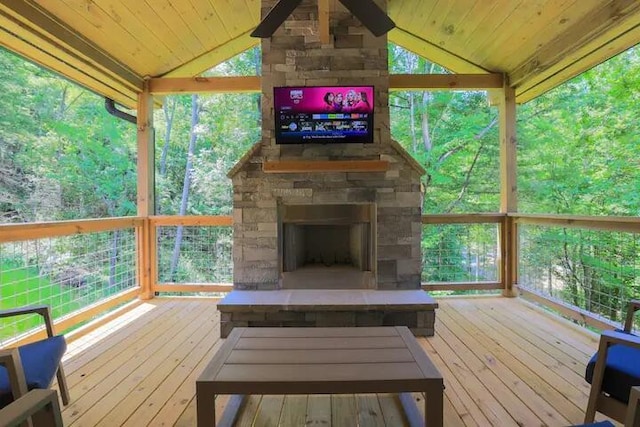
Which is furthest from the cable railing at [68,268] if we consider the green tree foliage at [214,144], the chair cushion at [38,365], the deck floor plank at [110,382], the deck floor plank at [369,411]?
the green tree foliage at [214,144]

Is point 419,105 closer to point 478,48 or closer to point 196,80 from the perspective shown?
point 478,48

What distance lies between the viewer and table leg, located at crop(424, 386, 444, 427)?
1381 millimetres

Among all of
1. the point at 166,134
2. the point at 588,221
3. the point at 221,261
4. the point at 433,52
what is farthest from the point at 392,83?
the point at 166,134

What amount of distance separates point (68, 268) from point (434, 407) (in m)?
3.59

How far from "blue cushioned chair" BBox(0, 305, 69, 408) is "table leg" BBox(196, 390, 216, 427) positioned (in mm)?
630

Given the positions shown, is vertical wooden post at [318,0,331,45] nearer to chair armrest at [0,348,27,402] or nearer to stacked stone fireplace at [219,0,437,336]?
stacked stone fireplace at [219,0,437,336]

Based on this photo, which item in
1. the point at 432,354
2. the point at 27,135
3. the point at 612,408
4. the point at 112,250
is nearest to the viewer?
the point at 612,408

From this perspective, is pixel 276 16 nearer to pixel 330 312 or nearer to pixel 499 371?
pixel 330 312

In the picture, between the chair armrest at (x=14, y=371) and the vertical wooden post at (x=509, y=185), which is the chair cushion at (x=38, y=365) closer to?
the chair armrest at (x=14, y=371)

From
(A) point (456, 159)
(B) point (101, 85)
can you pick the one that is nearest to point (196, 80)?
(B) point (101, 85)

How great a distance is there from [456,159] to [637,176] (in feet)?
9.47

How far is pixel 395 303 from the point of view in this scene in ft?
9.67

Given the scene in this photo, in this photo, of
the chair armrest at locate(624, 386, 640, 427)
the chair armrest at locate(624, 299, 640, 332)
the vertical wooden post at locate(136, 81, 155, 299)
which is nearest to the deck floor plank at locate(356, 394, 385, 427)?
the chair armrest at locate(624, 386, 640, 427)

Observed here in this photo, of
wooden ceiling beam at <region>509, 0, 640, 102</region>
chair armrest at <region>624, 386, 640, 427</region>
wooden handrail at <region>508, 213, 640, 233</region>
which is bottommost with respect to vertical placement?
chair armrest at <region>624, 386, 640, 427</region>
